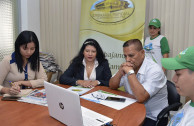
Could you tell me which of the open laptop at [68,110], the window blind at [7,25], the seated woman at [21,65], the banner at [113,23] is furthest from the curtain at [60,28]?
the open laptop at [68,110]

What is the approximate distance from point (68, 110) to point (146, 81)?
910 millimetres

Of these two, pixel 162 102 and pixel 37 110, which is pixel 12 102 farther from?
pixel 162 102

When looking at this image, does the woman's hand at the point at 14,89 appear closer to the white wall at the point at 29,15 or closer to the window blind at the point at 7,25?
the window blind at the point at 7,25

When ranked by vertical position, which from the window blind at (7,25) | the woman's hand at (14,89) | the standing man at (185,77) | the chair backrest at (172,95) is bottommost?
the chair backrest at (172,95)

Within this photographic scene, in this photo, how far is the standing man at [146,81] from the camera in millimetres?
1649

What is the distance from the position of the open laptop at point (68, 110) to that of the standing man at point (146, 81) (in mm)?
530

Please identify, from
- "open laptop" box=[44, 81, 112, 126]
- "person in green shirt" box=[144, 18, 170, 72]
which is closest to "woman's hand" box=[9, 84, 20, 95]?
"open laptop" box=[44, 81, 112, 126]

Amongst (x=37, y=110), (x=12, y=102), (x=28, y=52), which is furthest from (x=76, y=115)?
(x=28, y=52)

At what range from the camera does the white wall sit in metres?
3.80

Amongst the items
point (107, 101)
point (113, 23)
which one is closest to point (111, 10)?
point (113, 23)

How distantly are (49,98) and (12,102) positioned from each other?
52cm

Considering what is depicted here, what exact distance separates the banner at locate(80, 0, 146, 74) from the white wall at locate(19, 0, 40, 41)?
3.84ft

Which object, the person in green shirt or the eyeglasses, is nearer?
the eyeglasses

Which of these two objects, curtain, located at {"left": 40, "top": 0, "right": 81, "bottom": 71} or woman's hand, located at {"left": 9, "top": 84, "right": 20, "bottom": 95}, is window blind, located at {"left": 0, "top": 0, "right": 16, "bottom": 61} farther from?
woman's hand, located at {"left": 9, "top": 84, "right": 20, "bottom": 95}
